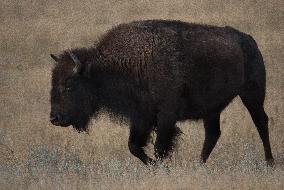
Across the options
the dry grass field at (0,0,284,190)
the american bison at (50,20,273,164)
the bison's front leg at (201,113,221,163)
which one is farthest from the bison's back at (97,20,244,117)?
the dry grass field at (0,0,284,190)

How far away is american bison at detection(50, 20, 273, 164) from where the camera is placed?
9.22m

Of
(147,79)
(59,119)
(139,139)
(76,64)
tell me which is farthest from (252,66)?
(59,119)

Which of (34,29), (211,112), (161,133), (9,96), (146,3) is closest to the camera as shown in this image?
(161,133)

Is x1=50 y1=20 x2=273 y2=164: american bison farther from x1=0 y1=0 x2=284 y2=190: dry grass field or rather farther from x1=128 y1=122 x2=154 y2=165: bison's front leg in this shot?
x1=0 y1=0 x2=284 y2=190: dry grass field

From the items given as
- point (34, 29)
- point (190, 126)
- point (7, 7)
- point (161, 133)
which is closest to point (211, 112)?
point (161, 133)

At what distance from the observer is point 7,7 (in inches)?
1101

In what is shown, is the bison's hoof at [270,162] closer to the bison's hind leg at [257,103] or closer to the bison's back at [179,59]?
the bison's hind leg at [257,103]

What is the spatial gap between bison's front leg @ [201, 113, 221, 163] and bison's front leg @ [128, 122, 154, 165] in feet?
4.33

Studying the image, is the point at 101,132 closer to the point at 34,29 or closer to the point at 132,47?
the point at 132,47

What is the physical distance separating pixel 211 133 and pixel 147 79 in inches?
77.0

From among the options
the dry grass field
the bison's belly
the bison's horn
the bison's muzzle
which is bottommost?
the dry grass field

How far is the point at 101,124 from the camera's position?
1262cm

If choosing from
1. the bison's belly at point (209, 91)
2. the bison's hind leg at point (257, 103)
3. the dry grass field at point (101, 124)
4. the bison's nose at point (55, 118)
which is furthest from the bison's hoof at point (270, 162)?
the bison's nose at point (55, 118)

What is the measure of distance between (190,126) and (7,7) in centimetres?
1709
